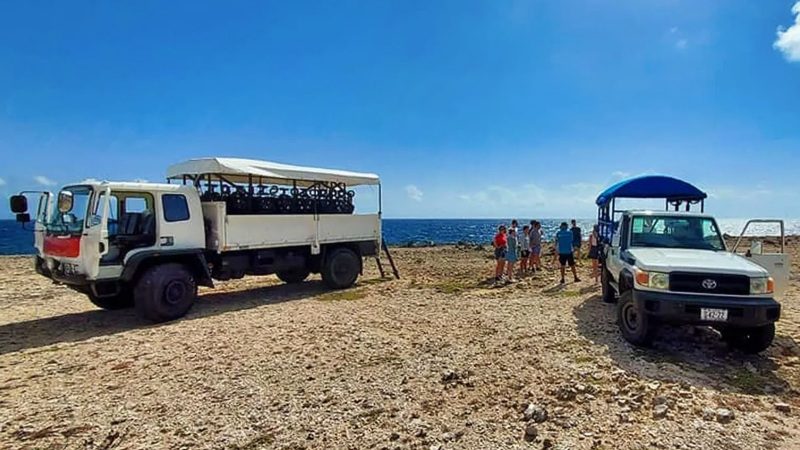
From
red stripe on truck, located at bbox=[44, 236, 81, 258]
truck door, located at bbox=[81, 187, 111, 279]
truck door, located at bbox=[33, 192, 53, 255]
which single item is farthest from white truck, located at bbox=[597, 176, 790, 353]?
truck door, located at bbox=[33, 192, 53, 255]

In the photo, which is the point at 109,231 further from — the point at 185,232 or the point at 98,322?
the point at 98,322

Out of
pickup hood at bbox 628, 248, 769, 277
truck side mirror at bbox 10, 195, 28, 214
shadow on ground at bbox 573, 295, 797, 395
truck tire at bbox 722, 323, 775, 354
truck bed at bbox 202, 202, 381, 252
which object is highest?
truck side mirror at bbox 10, 195, 28, 214

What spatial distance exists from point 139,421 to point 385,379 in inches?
99.2

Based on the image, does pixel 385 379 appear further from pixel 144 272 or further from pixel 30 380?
pixel 144 272

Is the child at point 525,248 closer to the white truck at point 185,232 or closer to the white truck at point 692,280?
the white truck at point 185,232

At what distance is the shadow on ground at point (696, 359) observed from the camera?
504 cm

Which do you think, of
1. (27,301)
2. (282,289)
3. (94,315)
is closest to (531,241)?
(282,289)

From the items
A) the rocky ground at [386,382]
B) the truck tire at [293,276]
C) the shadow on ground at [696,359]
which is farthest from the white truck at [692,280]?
the truck tire at [293,276]

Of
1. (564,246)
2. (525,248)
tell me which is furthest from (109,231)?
(525,248)

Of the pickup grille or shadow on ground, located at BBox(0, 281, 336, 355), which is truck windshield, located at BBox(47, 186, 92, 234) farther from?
the pickup grille

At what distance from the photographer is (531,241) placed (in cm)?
1409

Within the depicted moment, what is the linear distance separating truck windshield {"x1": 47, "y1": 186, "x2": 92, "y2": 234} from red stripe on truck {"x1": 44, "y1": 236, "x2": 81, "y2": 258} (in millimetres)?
126

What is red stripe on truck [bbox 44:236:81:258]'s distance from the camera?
7465 millimetres

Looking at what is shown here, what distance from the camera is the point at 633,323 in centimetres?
643
